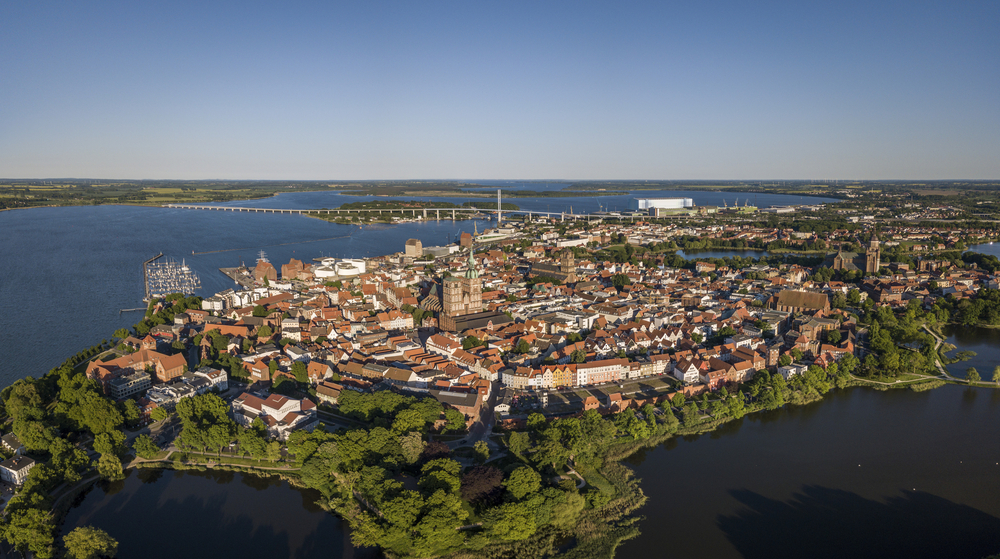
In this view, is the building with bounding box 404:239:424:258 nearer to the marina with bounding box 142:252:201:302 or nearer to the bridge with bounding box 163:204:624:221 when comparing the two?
the marina with bounding box 142:252:201:302

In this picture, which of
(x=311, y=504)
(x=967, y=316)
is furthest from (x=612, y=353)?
(x=967, y=316)

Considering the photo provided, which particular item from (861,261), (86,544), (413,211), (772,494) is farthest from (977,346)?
(413,211)

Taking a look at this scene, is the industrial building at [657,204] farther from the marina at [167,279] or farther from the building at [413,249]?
the marina at [167,279]

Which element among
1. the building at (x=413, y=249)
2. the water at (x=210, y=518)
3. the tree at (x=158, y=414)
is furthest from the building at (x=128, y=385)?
the building at (x=413, y=249)

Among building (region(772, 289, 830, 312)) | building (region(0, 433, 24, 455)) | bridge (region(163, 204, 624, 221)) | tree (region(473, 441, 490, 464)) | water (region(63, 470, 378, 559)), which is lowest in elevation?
water (region(63, 470, 378, 559))

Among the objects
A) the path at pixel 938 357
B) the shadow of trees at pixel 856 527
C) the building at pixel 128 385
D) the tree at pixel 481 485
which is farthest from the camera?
the path at pixel 938 357

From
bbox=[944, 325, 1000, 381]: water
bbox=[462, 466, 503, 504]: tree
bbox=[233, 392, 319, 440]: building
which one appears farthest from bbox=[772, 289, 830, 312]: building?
bbox=[233, 392, 319, 440]: building

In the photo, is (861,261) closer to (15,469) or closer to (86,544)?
(86,544)
